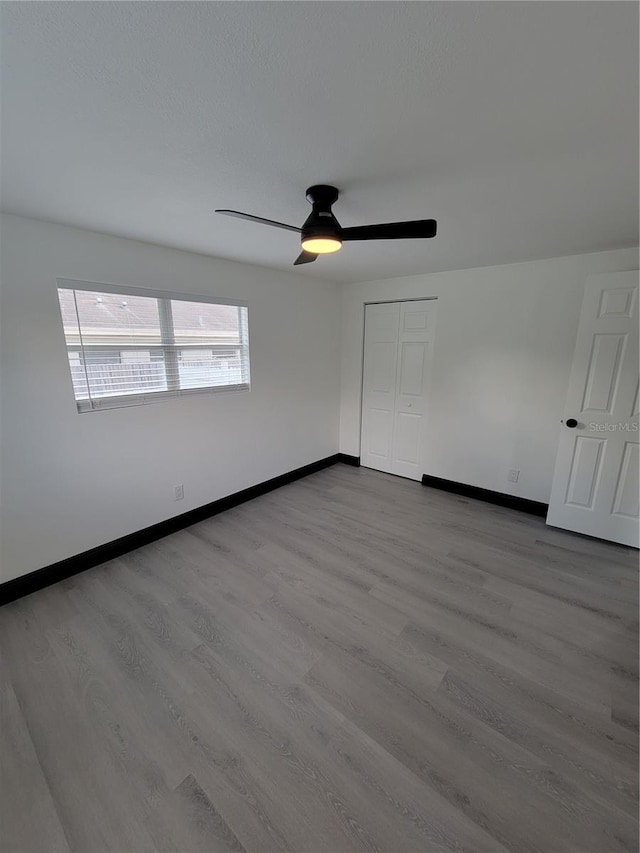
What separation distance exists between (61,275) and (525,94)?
97.3 inches

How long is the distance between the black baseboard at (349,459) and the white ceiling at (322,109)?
10.0ft

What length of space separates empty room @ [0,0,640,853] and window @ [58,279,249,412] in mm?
21

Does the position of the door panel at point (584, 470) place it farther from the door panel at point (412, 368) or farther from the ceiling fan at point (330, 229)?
the ceiling fan at point (330, 229)

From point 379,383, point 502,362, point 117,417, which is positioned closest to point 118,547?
point 117,417

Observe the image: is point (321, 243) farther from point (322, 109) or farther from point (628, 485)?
point (628, 485)

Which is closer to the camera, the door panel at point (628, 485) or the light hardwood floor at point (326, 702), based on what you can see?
the light hardwood floor at point (326, 702)

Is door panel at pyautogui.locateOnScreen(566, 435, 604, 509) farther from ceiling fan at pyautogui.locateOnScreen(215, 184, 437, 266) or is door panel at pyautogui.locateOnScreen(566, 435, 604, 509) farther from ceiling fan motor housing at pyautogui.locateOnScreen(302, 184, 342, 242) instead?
ceiling fan motor housing at pyautogui.locateOnScreen(302, 184, 342, 242)

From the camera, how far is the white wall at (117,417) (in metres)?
2.02

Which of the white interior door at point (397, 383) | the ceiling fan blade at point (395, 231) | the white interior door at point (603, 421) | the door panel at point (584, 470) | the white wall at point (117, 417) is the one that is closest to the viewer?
the ceiling fan blade at point (395, 231)

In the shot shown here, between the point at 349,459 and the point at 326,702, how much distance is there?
10.4 ft

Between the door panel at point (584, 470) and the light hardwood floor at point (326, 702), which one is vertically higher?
the door panel at point (584, 470)

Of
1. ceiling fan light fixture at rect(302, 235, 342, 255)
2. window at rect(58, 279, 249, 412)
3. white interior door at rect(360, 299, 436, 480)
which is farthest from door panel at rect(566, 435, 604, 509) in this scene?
window at rect(58, 279, 249, 412)

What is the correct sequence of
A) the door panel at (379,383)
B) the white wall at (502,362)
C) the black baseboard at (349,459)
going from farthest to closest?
the black baseboard at (349,459), the door panel at (379,383), the white wall at (502,362)

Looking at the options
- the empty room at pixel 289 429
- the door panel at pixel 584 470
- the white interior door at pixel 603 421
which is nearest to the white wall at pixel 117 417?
the empty room at pixel 289 429
